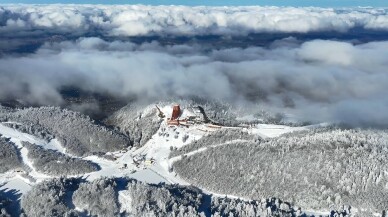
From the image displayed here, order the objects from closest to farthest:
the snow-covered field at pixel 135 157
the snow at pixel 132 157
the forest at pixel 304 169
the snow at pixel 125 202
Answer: the snow at pixel 125 202, the forest at pixel 304 169, the snow at pixel 132 157, the snow-covered field at pixel 135 157

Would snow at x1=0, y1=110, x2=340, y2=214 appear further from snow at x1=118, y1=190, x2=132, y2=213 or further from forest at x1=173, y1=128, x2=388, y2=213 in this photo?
forest at x1=173, y1=128, x2=388, y2=213

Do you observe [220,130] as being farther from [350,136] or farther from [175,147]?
[350,136]

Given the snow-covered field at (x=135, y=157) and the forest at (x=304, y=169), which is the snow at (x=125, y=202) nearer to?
the snow-covered field at (x=135, y=157)

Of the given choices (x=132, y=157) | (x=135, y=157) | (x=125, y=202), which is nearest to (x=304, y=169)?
(x=125, y=202)

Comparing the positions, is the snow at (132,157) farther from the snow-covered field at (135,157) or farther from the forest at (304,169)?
the forest at (304,169)

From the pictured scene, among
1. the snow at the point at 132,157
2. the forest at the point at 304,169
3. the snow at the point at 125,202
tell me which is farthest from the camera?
the snow at the point at 132,157

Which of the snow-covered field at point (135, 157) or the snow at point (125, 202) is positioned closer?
the snow at point (125, 202)

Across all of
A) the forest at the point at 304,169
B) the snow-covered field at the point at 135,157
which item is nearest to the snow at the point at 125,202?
the snow-covered field at the point at 135,157

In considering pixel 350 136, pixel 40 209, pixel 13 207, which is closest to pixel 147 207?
pixel 40 209

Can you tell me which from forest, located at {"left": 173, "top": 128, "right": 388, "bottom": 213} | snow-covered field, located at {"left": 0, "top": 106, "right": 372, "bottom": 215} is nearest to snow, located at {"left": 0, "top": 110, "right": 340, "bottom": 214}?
snow-covered field, located at {"left": 0, "top": 106, "right": 372, "bottom": 215}

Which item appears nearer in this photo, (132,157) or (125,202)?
(125,202)

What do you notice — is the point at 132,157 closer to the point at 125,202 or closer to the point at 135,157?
the point at 135,157
